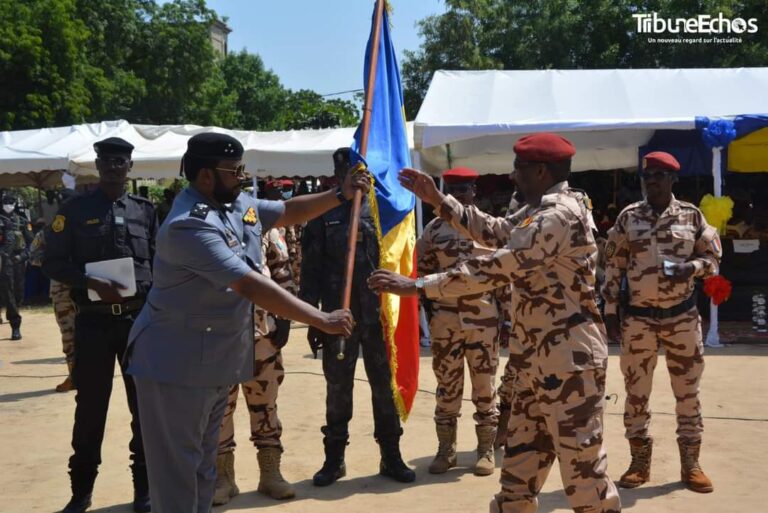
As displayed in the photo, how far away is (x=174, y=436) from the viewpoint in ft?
12.9

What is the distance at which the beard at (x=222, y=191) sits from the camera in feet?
13.1

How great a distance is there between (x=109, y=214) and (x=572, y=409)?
3162 mm

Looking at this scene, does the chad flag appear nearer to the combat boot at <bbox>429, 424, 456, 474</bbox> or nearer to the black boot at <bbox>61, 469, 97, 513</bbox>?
the combat boot at <bbox>429, 424, 456, 474</bbox>

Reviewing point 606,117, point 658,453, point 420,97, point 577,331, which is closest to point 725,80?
point 606,117

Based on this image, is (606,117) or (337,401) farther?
(606,117)

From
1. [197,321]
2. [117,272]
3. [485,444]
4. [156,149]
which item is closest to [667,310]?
[485,444]

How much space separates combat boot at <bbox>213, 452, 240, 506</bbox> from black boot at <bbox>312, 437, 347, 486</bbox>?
0.58 m

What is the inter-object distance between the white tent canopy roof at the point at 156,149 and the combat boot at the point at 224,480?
9028 millimetres

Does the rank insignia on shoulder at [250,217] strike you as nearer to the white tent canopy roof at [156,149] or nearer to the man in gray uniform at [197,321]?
the man in gray uniform at [197,321]

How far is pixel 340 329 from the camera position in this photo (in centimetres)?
388

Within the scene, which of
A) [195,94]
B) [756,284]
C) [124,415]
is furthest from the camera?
[195,94]

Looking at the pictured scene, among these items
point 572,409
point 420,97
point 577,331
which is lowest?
point 572,409

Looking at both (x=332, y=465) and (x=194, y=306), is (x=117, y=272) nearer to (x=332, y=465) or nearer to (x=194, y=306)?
(x=194, y=306)

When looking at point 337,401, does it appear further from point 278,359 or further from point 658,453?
point 658,453
